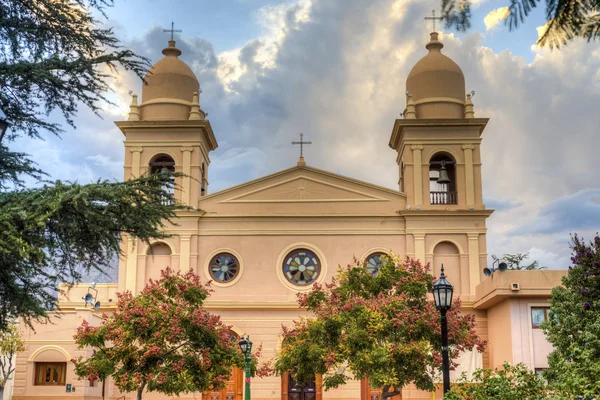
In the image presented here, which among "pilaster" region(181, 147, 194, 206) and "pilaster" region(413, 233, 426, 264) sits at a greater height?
"pilaster" region(181, 147, 194, 206)

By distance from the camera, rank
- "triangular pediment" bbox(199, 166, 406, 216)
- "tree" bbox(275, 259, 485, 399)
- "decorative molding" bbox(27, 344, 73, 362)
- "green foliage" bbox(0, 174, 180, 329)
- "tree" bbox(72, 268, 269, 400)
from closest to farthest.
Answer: "green foliage" bbox(0, 174, 180, 329), "tree" bbox(275, 259, 485, 399), "tree" bbox(72, 268, 269, 400), "decorative molding" bbox(27, 344, 73, 362), "triangular pediment" bbox(199, 166, 406, 216)

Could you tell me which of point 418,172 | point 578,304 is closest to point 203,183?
point 418,172

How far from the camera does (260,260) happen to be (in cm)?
3341

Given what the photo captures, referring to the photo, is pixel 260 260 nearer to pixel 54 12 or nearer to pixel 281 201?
pixel 281 201

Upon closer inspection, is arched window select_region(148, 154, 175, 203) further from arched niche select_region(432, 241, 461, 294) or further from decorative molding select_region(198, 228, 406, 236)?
arched niche select_region(432, 241, 461, 294)

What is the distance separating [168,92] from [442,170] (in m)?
12.4

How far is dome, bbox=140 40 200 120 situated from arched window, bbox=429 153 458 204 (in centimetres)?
1103

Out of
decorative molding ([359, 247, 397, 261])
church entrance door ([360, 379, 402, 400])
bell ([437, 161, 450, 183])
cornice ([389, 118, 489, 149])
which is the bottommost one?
church entrance door ([360, 379, 402, 400])

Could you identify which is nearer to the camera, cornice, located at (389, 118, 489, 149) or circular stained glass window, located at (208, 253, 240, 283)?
circular stained glass window, located at (208, 253, 240, 283)

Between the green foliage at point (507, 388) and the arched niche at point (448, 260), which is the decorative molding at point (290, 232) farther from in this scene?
the green foliage at point (507, 388)

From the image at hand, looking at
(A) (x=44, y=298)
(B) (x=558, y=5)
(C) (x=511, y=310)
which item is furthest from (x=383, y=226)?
(B) (x=558, y=5)

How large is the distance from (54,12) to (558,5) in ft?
32.1

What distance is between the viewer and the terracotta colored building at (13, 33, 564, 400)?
32438 millimetres

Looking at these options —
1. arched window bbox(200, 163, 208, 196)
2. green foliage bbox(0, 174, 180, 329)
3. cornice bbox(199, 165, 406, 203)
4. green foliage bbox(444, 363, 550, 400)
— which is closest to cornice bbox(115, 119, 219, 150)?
arched window bbox(200, 163, 208, 196)
